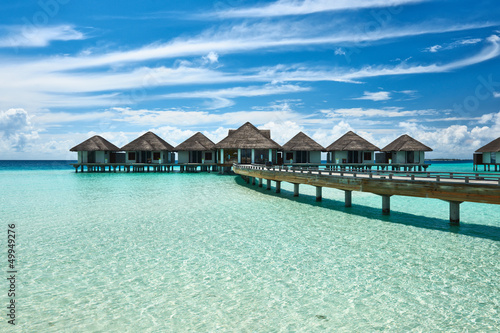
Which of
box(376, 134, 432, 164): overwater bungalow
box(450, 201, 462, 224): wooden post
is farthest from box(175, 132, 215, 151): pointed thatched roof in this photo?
box(450, 201, 462, 224): wooden post

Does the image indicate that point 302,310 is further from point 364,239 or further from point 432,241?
point 432,241

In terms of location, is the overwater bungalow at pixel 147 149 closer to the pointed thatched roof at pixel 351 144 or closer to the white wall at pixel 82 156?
the white wall at pixel 82 156

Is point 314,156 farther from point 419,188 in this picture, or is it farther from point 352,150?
point 419,188

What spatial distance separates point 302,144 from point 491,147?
27.1 metres

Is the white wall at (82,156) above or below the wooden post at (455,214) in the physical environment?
above

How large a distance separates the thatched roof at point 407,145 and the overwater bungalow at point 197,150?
28.5 m

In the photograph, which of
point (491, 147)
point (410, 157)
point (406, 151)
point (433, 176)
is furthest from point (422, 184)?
point (491, 147)

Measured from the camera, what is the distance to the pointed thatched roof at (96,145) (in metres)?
55.7

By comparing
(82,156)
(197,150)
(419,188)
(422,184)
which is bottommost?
(419,188)

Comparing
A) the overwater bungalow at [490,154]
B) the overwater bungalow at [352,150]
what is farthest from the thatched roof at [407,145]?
the overwater bungalow at [490,154]

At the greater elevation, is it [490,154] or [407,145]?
[407,145]

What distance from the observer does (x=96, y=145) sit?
2218 inches

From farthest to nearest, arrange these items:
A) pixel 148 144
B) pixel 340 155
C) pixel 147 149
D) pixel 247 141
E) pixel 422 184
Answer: pixel 148 144 < pixel 147 149 < pixel 340 155 < pixel 247 141 < pixel 422 184

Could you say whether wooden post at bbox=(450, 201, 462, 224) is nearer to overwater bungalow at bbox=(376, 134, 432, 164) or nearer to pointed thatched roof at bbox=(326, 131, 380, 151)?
pointed thatched roof at bbox=(326, 131, 380, 151)
